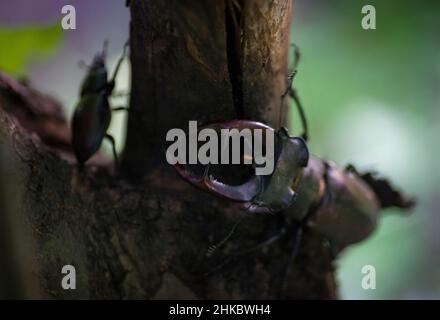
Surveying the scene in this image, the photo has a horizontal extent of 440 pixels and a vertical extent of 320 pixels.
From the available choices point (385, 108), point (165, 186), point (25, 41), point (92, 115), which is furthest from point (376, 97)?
point (165, 186)

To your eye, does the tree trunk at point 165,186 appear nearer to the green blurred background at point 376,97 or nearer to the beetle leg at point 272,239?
the beetle leg at point 272,239

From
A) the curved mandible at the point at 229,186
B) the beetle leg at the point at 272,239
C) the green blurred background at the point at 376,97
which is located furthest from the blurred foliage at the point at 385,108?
the curved mandible at the point at 229,186

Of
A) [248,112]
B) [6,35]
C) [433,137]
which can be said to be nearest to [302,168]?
[248,112]

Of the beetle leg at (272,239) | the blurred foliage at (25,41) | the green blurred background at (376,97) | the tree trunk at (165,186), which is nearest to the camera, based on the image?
the tree trunk at (165,186)

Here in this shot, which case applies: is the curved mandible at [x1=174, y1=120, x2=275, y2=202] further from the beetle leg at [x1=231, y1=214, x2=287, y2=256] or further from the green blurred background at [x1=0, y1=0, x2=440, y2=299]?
the green blurred background at [x1=0, y1=0, x2=440, y2=299]

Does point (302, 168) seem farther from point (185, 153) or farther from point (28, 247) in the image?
point (28, 247)

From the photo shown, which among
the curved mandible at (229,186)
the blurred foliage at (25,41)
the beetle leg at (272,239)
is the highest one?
the blurred foliage at (25,41)

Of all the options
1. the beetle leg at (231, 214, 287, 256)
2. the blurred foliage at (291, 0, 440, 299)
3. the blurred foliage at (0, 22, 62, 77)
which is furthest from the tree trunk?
the blurred foliage at (291, 0, 440, 299)
